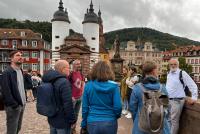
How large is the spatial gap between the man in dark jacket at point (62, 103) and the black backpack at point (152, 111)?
1.05 meters

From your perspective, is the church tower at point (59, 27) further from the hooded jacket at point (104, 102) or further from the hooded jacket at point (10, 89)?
the hooded jacket at point (104, 102)

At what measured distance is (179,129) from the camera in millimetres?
6996

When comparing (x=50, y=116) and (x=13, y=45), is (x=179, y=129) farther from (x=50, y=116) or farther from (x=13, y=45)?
(x=13, y=45)

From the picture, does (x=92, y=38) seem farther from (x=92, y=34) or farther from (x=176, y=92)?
(x=176, y=92)

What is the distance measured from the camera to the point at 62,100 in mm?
5113

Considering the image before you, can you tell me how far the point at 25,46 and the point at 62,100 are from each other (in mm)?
61866

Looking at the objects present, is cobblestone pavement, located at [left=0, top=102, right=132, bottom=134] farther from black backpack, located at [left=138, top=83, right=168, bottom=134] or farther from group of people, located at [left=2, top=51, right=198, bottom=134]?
black backpack, located at [left=138, top=83, right=168, bottom=134]

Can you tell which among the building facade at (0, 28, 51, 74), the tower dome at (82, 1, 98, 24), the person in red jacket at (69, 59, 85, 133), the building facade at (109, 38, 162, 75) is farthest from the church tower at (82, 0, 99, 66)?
the person in red jacket at (69, 59, 85, 133)

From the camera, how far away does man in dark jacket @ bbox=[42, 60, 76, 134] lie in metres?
5.07

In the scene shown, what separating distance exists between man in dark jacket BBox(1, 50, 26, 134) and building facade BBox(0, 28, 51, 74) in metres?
57.7

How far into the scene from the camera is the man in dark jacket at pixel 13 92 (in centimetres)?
622

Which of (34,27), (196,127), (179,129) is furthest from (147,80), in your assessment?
(34,27)

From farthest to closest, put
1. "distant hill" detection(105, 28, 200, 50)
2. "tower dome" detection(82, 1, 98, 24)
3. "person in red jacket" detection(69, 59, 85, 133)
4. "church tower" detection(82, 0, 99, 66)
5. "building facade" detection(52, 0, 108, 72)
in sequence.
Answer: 1. "distant hill" detection(105, 28, 200, 50)
2. "church tower" detection(82, 0, 99, 66)
3. "tower dome" detection(82, 1, 98, 24)
4. "building facade" detection(52, 0, 108, 72)
5. "person in red jacket" detection(69, 59, 85, 133)

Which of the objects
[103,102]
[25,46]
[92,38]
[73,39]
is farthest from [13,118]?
[25,46]
